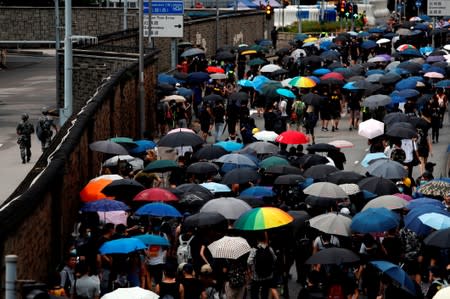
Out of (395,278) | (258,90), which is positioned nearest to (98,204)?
(395,278)

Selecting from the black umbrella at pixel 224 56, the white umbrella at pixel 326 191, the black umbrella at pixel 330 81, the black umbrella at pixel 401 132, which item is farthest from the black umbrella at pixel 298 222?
the black umbrella at pixel 224 56

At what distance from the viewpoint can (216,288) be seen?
18156 millimetres

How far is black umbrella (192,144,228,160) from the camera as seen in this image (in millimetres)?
27125

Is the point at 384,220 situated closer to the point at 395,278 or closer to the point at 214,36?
the point at 395,278

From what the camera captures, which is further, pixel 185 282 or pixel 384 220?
pixel 384 220

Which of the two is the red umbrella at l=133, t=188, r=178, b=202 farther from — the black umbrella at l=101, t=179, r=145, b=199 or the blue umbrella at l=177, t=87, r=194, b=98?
the blue umbrella at l=177, t=87, r=194, b=98

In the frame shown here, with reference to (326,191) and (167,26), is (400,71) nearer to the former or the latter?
(167,26)

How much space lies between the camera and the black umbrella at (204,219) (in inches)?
774

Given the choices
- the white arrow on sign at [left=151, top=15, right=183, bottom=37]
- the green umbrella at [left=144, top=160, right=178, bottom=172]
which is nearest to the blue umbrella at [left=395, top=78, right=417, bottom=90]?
the white arrow on sign at [left=151, top=15, right=183, bottom=37]

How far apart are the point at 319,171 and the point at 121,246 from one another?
7.67 meters

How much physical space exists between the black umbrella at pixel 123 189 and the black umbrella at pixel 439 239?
5.82m

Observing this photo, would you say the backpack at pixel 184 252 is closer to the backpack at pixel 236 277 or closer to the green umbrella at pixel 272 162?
the backpack at pixel 236 277

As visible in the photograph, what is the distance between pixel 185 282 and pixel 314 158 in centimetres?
960

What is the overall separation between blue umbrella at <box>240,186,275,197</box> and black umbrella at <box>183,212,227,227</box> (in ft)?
9.26
